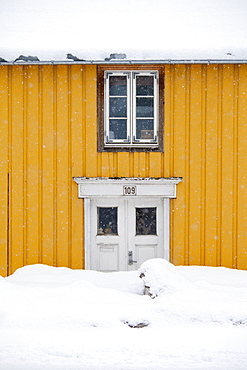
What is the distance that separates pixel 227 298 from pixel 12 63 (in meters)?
5.16

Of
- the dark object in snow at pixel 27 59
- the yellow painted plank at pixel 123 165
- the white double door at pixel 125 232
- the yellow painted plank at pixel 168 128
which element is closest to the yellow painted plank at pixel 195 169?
the yellow painted plank at pixel 168 128

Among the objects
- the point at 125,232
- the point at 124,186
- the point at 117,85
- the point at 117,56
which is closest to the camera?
the point at 117,56

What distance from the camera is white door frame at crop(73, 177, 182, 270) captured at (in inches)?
230

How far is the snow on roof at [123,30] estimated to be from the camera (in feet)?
17.9

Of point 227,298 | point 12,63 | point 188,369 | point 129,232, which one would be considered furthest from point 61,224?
point 188,369

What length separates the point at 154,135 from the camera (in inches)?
234

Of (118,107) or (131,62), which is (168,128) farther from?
(131,62)

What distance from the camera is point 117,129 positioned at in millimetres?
6000

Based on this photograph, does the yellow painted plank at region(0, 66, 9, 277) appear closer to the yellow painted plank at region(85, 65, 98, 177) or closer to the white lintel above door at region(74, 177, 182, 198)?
the white lintel above door at region(74, 177, 182, 198)

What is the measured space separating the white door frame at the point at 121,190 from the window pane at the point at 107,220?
28cm

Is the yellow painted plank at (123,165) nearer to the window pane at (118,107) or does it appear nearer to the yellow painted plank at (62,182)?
the window pane at (118,107)

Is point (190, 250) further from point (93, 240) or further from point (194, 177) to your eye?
point (93, 240)

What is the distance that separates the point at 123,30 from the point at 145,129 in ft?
6.43

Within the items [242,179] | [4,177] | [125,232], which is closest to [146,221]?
[125,232]
